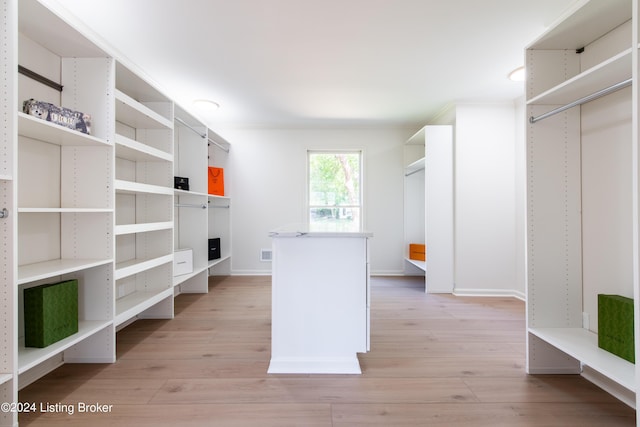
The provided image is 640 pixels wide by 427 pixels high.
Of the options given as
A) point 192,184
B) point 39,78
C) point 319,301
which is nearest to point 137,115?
point 39,78

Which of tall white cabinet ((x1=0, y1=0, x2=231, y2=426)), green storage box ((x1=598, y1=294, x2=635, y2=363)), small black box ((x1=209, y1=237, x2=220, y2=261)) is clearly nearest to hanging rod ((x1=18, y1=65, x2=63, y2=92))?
tall white cabinet ((x1=0, y1=0, x2=231, y2=426))

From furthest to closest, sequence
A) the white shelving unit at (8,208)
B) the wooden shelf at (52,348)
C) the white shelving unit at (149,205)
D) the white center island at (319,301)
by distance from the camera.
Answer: the white shelving unit at (149,205) → the white center island at (319,301) → the wooden shelf at (52,348) → the white shelving unit at (8,208)

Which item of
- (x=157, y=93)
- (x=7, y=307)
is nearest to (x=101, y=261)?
(x=7, y=307)

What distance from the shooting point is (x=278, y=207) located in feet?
15.8

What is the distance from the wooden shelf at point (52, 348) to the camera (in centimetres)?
145

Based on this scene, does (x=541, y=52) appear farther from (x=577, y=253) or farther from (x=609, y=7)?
(x=577, y=253)

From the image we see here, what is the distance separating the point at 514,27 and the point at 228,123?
3.72m

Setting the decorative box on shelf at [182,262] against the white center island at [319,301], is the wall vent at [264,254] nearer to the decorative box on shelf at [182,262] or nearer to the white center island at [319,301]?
the decorative box on shelf at [182,262]

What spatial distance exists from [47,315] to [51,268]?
250 mm

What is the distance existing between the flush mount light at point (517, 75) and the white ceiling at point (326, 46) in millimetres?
60

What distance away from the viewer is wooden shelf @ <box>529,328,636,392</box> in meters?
1.33

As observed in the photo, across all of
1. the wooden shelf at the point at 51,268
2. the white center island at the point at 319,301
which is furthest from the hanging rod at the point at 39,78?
the white center island at the point at 319,301

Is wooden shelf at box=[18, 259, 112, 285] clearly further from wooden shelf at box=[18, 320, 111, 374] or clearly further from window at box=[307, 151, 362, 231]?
window at box=[307, 151, 362, 231]

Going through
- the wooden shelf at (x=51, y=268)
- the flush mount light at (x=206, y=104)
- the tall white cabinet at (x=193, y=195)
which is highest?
the flush mount light at (x=206, y=104)
